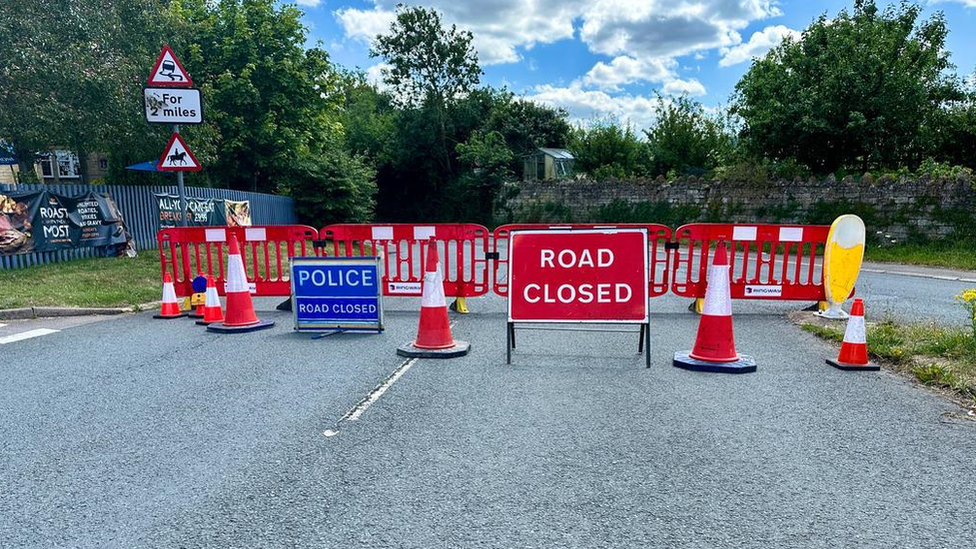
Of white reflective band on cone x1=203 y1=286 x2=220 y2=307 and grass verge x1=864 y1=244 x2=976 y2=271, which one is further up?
white reflective band on cone x1=203 y1=286 x2=220 y2=307

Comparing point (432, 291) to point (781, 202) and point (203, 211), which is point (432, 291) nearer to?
point (203, 211)

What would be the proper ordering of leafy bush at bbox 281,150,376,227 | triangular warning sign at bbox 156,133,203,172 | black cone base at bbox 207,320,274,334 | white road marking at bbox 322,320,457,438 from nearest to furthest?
white road marking at bbox 322,320,457,438 < black cone base at bbox 207,320,274,334 < triangular warning sign at bbox 156,133,203,172 < leafy bush at bbox 281,150,376,227

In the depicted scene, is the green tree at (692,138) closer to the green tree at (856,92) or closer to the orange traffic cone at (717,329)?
the green tree at (856,92)

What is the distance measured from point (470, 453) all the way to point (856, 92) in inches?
769

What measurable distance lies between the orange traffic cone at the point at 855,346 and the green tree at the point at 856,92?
51.1 ft

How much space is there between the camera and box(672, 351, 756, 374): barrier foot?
5344mm

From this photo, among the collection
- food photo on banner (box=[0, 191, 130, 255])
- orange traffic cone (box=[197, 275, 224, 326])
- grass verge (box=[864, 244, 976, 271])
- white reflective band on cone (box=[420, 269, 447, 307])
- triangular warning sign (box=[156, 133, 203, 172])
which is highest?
triangular warning sign (box=[156, 133, 203, 172])

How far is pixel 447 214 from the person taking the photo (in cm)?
3609

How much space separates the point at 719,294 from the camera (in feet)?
18.1

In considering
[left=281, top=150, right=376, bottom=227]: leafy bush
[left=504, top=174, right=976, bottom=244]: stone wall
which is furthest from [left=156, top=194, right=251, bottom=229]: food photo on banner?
[left=504, top=174, right=976, bottom=244]: stone wall

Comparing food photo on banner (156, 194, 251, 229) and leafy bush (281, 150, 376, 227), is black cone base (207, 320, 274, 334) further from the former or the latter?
leafy bush (281, 150, 376, 227)

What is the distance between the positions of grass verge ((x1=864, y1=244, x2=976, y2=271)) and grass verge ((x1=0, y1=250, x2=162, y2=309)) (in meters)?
17.0

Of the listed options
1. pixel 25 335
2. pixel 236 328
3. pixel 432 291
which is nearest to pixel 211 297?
pixel 236 328

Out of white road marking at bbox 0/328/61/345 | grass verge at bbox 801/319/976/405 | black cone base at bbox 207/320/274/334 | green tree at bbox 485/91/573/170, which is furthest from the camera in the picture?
green tree at bbox 485/91/573/170
